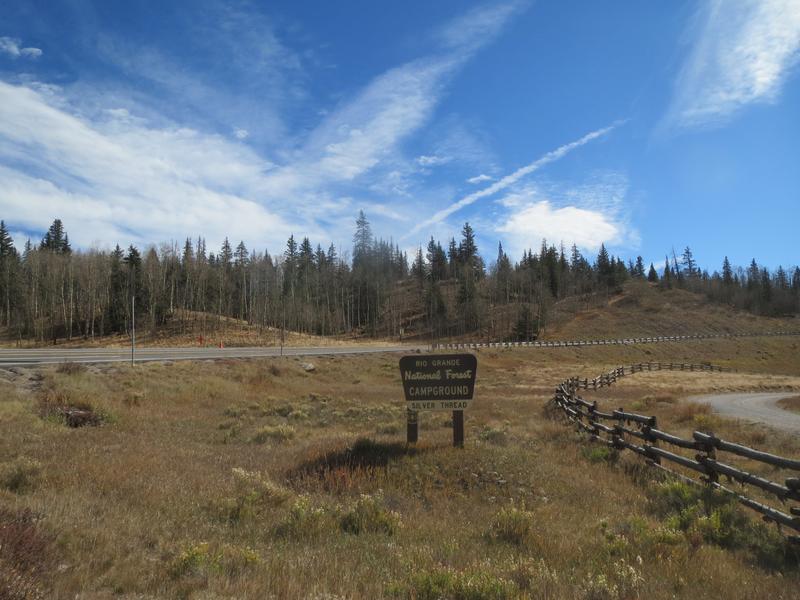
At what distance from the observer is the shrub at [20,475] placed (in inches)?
263

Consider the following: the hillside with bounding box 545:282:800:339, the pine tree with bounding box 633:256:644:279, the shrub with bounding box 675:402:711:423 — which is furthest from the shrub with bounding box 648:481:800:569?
the pine tree with bounding box 633:256:644:279

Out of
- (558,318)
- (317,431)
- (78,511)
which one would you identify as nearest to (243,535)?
(78,511)

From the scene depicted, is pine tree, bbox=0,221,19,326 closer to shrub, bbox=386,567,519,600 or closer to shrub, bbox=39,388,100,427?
shrub, bbox=39,388,100,427

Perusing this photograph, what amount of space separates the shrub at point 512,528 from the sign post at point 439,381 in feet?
14.5

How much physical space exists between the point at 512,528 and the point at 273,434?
28.8ft

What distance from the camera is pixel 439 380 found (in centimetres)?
1123

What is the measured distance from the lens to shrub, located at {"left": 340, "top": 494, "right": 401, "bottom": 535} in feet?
20.5

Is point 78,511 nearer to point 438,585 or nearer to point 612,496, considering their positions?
point 438,585

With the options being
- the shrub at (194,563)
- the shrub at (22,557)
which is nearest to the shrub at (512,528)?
the shrub at (194,563)

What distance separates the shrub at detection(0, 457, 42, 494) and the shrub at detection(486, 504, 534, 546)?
6.34 m

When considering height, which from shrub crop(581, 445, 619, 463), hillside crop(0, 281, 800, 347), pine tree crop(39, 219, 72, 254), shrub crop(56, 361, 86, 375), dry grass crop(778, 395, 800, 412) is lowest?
dry grass crop(778, 395, 800, 412)

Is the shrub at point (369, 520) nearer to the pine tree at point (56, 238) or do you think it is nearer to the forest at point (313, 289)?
the forest at point (313, 289)

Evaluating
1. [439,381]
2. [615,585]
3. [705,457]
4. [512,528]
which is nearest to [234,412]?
[439,381]

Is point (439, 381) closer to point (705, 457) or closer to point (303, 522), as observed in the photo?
point (705, 457)
